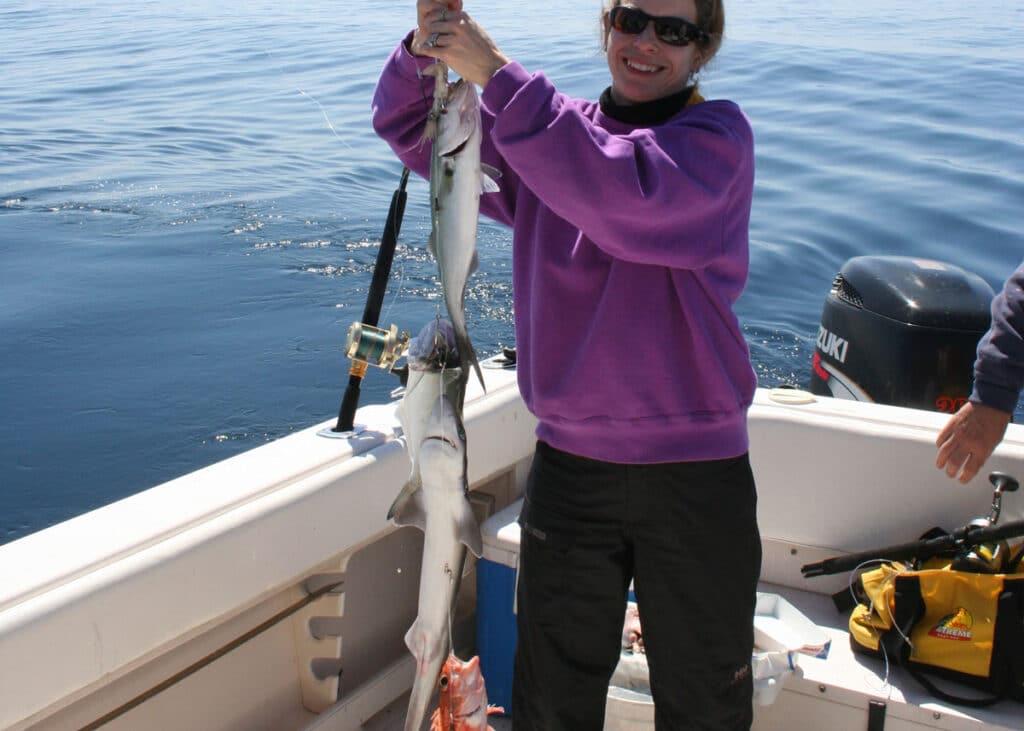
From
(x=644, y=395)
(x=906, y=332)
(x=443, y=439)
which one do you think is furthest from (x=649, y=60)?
(x=906, y=332)

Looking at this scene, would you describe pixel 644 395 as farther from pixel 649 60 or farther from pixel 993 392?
pixel 993 392

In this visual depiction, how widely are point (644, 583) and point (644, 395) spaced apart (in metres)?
0.40

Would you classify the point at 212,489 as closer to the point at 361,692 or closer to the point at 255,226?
the point at 361,692

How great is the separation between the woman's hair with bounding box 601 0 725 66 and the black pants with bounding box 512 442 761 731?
0.86 metres

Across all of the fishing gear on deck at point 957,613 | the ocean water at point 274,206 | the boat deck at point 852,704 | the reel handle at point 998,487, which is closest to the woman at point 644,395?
the ocean water at point 274,206

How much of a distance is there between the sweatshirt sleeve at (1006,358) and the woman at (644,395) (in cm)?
84

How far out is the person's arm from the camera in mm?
2504

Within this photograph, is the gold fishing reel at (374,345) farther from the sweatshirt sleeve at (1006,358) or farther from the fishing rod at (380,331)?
the sweatshirt sleeve at (1006,358)

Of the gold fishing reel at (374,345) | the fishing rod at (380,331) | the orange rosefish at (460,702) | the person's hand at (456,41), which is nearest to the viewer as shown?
the person's hand at (456,41)

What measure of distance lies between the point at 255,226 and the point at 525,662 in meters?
7.41

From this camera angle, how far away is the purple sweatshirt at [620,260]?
175cm

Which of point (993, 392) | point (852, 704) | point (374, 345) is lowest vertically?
point (852, 704)

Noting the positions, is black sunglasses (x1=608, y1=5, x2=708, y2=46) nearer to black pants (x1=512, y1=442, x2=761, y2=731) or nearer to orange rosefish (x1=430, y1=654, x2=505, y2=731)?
black pants (x1=512, y1=442, x2=761, y2=731)

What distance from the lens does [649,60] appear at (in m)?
2.00
